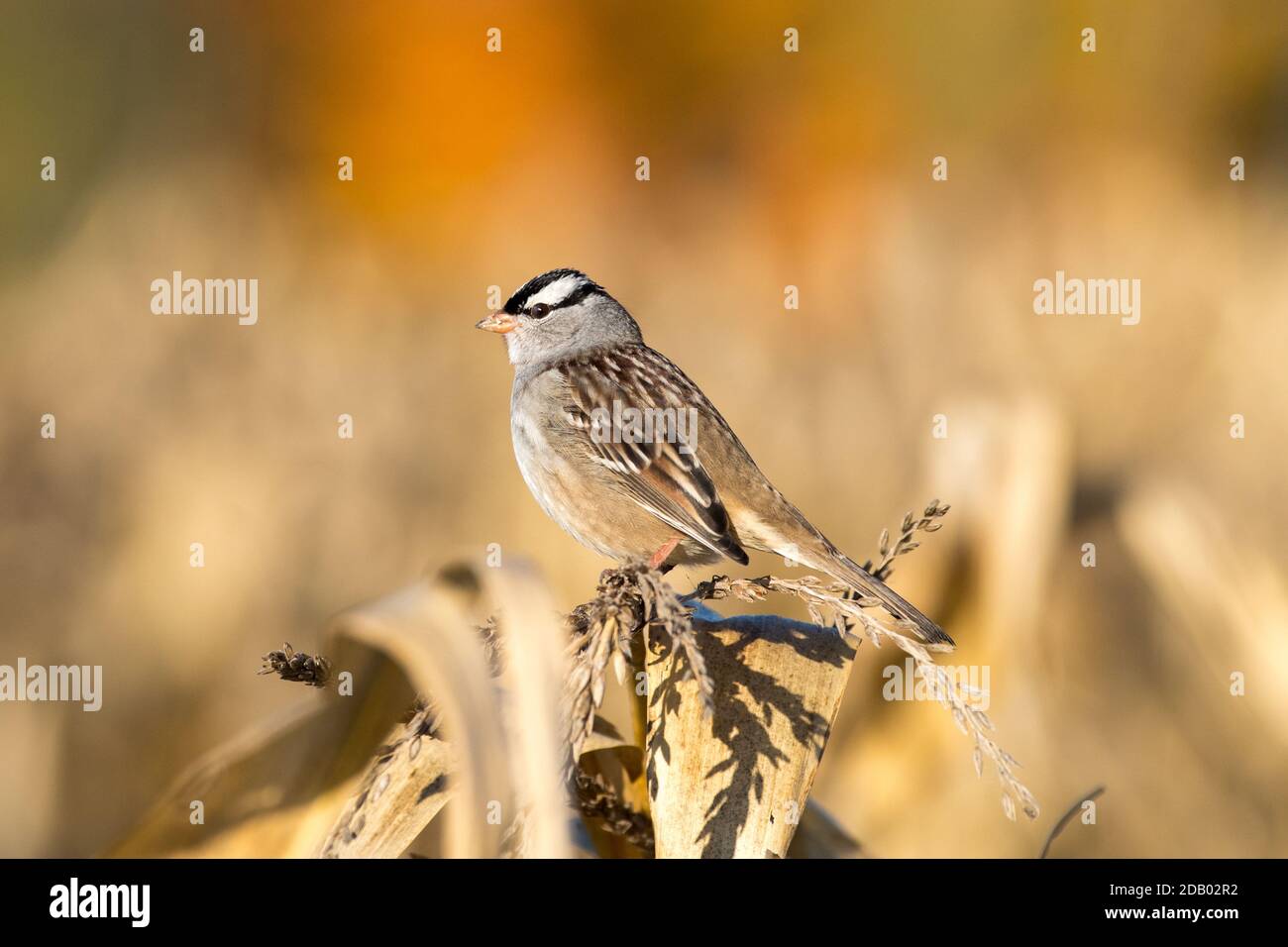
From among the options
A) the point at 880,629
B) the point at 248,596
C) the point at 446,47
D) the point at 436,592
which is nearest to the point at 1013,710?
the point at 880,629

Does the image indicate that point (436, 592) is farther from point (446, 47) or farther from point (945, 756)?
point (446, 47)

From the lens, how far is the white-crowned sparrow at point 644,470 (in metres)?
3.28

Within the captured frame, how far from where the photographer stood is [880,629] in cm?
182

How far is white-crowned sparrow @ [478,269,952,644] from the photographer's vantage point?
328cm

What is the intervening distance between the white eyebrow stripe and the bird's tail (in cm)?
138

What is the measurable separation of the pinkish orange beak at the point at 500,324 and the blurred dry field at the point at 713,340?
0.84 metres

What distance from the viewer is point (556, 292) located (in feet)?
12.9

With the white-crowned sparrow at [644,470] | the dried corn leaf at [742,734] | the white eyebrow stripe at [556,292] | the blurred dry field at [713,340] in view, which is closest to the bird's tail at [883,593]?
the white-crowned sparrow at [644,470]

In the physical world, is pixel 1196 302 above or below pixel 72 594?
above

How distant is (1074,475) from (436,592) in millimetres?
3134

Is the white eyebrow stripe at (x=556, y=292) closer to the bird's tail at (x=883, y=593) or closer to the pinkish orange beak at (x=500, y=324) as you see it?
the pinkish orange beak at (x=500, y=324)

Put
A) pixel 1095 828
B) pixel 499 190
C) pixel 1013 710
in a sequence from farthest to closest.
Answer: pixel 499 190, pixel 1095 828, pixel 1013 710

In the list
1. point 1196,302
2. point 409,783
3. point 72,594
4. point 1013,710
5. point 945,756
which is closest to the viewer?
point 409,783

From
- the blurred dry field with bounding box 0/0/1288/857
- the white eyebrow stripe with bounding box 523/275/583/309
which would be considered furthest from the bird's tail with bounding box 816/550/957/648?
the white eyebrow stripe with bounding box 523/275/583/309
